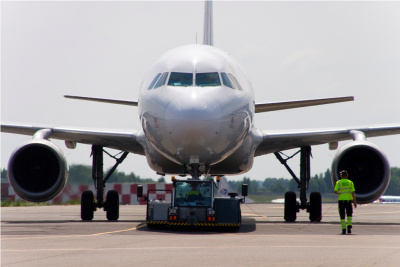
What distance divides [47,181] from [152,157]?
2.70m

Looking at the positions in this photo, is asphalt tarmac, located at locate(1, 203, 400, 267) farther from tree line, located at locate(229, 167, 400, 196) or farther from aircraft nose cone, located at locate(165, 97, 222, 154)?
tree line, located at locate(229, 167, 400, 196)

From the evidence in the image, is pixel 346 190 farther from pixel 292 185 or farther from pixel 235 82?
pixel 292 185

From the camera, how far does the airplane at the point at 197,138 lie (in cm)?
1548

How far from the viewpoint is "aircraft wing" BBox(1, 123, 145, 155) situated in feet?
65.6

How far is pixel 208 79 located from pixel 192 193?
2494mm

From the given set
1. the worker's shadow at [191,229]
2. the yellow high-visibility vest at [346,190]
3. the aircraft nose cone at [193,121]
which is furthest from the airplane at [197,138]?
the yellow high-visibility vest at [346,190]

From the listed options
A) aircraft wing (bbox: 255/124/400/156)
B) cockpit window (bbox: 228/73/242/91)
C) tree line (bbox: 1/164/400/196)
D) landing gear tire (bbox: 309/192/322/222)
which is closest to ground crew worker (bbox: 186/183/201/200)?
cockpit window (bbox: 228/73/242/91)

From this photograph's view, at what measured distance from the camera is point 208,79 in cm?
1636

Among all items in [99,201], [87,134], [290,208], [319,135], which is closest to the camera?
[87,134]

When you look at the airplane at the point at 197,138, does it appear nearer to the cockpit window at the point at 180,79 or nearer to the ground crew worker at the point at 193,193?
the cockpit window at the point at 180,79

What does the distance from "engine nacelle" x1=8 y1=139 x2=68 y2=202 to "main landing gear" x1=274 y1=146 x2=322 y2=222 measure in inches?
249

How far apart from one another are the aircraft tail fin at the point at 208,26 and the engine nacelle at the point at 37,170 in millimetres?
9196

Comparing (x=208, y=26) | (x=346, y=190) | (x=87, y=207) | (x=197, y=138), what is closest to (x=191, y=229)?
(x=197, y=138)

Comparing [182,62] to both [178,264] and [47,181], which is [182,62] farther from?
[178,264]
